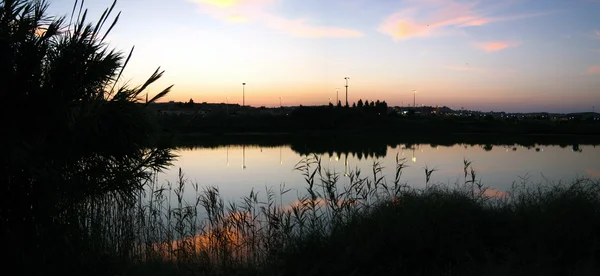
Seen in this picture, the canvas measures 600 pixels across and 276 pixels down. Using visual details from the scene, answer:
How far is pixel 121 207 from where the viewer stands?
20.0 feet

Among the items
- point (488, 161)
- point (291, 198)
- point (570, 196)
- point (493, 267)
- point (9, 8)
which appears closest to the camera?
point (9, 8)

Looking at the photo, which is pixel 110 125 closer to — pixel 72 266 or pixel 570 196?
pixel 72 266

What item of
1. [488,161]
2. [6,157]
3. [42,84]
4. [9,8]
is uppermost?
[9,8]

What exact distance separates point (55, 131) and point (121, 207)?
166 centimetres

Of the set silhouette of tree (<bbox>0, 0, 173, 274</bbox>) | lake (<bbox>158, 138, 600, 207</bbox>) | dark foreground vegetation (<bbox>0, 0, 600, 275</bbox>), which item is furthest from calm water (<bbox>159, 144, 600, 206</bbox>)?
silhouette of tree (<bbox>0, 0, 173, 274</bbox>)

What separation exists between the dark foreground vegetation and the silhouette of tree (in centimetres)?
1

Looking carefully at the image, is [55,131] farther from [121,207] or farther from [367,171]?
[367,171]

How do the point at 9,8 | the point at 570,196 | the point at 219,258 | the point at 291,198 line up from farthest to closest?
the point at 291,198, the point at 219,258, the point at 570,196, the point at 9,8

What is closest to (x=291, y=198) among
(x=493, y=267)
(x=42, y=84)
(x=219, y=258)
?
(x=219, y=258)

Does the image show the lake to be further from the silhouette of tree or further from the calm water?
the silhouette of tree

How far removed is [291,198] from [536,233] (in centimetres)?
973

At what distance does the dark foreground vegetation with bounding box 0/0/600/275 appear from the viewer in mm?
4656

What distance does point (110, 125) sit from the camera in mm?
5125

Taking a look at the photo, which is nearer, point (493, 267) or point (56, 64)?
point (56, 64)
